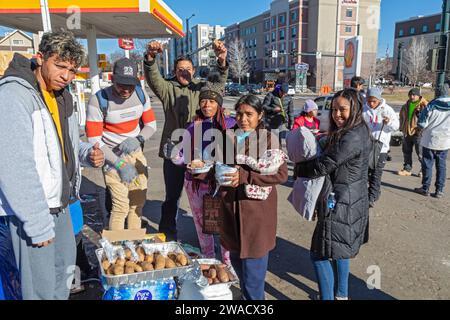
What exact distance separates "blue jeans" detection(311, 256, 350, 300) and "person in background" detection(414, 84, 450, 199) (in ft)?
12.8

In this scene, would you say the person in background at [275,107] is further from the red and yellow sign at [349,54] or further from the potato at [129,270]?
the potato at [129,270]

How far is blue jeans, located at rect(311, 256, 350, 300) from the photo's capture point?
278 cm

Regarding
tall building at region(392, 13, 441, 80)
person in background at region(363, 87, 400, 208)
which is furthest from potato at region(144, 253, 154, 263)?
tall building at region(392, 13, 441, 80)

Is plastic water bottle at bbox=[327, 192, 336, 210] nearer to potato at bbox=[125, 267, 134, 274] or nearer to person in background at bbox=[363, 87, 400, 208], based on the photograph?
potato at bbox=[125, 267, 134, 274]

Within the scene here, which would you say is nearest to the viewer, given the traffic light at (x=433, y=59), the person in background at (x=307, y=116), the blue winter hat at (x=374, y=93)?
the blue winter hat at (x=374, y=93)

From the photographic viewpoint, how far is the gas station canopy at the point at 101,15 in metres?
7.93

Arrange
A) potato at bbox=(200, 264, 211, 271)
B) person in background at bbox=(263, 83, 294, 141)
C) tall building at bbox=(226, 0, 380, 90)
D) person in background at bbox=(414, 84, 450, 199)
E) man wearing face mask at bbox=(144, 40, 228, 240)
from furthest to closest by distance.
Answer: tall building at bbox=(226, 0, 380, 90) → person in background at bbox=(263, 83, 294, 141) → person in background at bbox=(414, 84, 450, 199) → man wearing face mask at bbox=(144, 40, 228, 240) → potato at bbox=(200, 264, 211, 271)

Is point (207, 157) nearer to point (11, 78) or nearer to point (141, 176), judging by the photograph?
point (141, 176)

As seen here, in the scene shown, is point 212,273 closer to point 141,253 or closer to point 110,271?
point 141,253

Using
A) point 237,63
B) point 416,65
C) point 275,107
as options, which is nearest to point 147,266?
point 275,107

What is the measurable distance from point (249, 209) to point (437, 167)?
15.5 ft

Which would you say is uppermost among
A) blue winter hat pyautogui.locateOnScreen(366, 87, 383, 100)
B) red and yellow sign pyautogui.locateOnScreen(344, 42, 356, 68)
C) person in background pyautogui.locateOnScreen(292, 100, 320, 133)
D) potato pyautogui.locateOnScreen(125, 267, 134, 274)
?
red and yellow sign pyautogui.locateOnScreen(344, 42, 356, 68)

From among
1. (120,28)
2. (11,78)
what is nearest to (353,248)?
(11,78)

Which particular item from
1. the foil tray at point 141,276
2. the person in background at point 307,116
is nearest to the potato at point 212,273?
the foil tray at point 141,276
